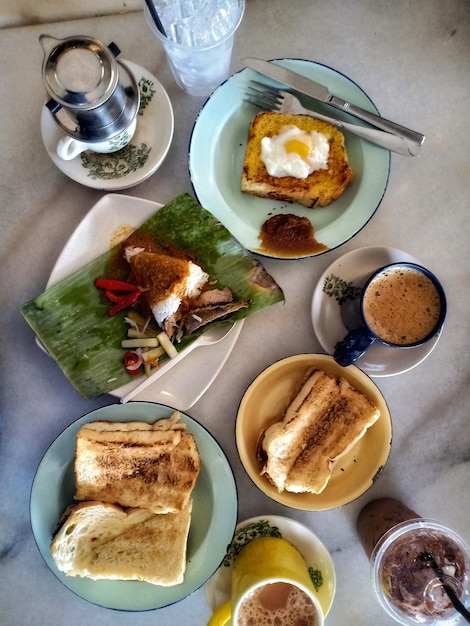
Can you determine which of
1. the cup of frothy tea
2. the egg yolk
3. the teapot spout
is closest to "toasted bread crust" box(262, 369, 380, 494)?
the cup of frothy tea

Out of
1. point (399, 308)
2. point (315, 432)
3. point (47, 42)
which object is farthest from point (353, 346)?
point (47, 42)

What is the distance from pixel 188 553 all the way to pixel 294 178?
140cm

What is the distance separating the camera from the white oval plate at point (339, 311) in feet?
6.72

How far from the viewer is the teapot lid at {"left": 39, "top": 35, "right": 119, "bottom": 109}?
1.69 meters

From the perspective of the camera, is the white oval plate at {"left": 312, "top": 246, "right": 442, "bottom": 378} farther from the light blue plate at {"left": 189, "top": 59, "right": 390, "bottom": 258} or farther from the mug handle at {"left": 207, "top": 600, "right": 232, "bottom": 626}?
the mug handle at {"left": 207, "top": 600, "right": 232, "bottom": 626}

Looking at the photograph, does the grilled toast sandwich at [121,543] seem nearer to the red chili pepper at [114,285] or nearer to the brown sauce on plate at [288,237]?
the red chili pepper at [114,285]

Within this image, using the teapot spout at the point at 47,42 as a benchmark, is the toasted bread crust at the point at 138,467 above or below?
below

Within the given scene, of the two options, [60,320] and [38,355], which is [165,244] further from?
[38,355]

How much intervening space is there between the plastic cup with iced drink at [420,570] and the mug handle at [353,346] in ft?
1.96

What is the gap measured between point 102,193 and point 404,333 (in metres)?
1.21

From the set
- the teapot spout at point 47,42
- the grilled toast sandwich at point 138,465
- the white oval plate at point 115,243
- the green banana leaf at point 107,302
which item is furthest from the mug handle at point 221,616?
the teapot spout at point 47,42

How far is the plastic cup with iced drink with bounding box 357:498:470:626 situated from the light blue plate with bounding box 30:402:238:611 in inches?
21.0

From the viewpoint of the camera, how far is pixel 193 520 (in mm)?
2055

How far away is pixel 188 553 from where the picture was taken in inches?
79.5
